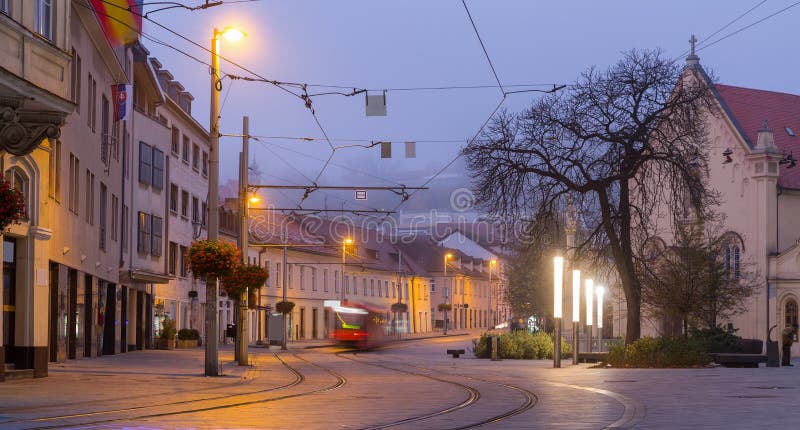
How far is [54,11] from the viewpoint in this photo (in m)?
19.9

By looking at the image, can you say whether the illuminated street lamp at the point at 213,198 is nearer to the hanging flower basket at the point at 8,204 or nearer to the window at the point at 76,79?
the window at the point at 76,79

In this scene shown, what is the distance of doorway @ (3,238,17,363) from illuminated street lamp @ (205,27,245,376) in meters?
4.76

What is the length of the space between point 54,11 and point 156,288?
37679 mm

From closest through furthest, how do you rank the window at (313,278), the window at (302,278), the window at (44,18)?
the window at (44,18) → the window at (302,278) → the window at (313,278)

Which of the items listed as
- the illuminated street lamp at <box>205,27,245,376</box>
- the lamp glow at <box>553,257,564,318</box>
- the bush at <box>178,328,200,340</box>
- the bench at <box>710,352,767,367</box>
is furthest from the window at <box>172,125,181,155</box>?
the bench at <box>710,352,767,367</box>

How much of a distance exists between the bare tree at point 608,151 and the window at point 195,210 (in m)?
27.2

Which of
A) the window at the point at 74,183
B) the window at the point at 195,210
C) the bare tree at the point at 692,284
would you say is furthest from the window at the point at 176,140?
the window at the point at 74,183

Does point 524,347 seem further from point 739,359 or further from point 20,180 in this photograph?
point 20,180

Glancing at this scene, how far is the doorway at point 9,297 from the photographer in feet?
74.0

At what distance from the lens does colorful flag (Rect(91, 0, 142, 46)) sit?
3303cm

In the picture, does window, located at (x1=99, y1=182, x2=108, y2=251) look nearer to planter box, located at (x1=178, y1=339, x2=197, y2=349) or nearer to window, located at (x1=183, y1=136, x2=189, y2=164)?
Result: planter box, located at (x1=178, y1=339, x2=197, y2=349)

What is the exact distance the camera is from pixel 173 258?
59844 mm

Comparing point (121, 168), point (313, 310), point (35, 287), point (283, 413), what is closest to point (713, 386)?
point (283, 413)

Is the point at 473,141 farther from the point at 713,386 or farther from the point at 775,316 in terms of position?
the point at 775,316
